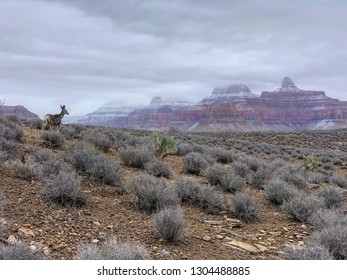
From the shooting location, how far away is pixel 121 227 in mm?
6277

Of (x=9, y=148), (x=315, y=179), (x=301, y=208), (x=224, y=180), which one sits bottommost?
(x=315, y=179)

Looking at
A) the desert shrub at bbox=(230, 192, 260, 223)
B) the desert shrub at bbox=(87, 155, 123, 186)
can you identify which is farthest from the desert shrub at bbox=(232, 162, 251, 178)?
the desert shrub at bbox=(87, 155, 123, 186)

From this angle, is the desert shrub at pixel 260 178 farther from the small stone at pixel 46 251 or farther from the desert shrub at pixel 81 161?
the small stone at pixel 46 251

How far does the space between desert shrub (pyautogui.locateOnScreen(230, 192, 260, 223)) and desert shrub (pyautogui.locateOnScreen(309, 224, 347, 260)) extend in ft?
6.75

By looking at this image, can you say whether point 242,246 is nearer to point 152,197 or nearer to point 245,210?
point 245,210

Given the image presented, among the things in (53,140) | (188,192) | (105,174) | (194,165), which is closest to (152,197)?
(188,192)

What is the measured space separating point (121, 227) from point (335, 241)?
10.6ft

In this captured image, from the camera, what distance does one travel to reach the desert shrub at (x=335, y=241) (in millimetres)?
5312

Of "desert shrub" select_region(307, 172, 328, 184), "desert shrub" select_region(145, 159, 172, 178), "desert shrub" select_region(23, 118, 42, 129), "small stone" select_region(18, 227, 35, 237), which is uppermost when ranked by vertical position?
"desert shrub" select_region(23, 118, 42, 129)

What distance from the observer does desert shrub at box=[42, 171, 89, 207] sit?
6859 mm

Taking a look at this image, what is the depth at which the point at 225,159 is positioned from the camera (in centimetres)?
1698

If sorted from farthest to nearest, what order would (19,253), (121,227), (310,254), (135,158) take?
(135,158) < (121,227) < (310,254) < (19,253)

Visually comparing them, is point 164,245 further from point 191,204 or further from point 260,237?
point 191,204

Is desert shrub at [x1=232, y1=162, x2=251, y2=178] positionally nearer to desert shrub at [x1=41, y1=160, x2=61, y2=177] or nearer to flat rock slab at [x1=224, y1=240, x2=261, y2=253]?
desert shrub at [x1=41, y1=160, x2=61, y2=177]
